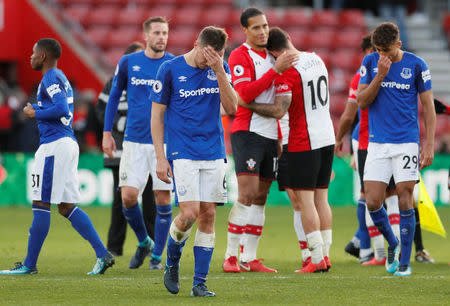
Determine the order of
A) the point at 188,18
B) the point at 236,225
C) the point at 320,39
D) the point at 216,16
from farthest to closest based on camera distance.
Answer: the point at 188,18 → the point at 216,16 → the point at 320,39 → the point at 236,225

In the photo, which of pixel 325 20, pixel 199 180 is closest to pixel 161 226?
pixel 199 180

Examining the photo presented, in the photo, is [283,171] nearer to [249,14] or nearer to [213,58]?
[249,14]

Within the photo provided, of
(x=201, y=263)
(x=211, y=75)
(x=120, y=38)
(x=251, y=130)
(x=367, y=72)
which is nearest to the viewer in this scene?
(x=201, y=263)

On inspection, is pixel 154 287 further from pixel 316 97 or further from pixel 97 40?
pixel 97 40

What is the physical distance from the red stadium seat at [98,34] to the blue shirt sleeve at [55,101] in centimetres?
1555

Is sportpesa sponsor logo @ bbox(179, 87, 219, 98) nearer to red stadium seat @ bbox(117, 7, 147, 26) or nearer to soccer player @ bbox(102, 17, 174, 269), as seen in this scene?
soccer player @ bbox(102, 17, 174, 269)

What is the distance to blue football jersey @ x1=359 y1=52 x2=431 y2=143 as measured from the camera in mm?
8047

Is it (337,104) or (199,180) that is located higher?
(337,104)

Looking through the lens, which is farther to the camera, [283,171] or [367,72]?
[283,171]

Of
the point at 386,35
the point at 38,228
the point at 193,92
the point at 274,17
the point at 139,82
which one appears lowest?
the point at 38,228

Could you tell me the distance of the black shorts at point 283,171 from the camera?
340 inches

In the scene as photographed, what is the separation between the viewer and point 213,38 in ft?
21.9

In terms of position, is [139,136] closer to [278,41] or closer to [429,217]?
[278,41]

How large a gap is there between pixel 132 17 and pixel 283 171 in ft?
52.0
